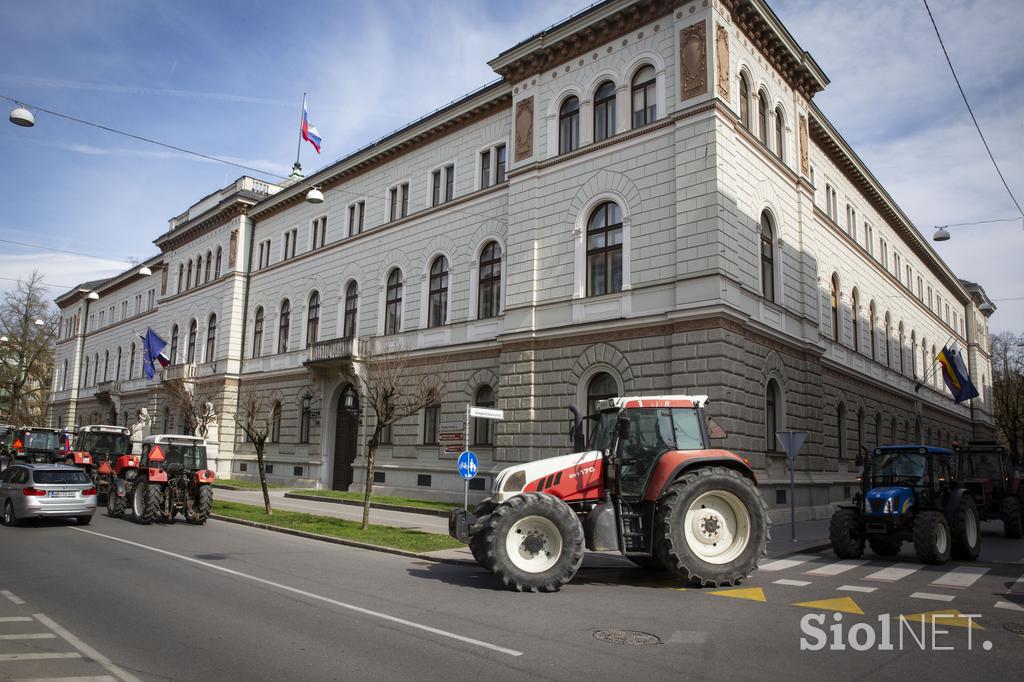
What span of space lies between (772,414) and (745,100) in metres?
10.6

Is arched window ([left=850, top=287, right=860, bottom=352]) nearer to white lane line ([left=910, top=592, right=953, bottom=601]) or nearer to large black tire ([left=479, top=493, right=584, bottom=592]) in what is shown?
white lane line ([left=910, top=592, right=953, bottom=601])

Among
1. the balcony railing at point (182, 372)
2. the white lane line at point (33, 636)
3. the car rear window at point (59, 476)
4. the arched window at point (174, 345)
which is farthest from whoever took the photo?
the arched window at point (174, 345)

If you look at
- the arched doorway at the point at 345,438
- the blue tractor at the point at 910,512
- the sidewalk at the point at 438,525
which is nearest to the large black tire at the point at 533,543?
the sidewalk at the point at 438,525

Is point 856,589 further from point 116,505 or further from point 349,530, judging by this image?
point 116,505

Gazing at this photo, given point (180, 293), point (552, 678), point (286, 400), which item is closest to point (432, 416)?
point (286, 400)

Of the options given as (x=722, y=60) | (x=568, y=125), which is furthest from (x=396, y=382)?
(x=722, y=60)

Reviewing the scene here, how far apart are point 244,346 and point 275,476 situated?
9286mm

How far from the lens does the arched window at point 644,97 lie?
2330 centimetres

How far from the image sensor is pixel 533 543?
34.1 ft

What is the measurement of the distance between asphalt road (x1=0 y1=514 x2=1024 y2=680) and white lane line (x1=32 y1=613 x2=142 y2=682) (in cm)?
3

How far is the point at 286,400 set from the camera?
37688 millimetres

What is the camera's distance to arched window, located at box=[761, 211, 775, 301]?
2444cm

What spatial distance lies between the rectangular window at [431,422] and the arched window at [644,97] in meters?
13.8

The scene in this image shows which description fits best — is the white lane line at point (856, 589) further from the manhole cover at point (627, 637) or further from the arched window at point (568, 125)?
the arched window at point (568, 125)
